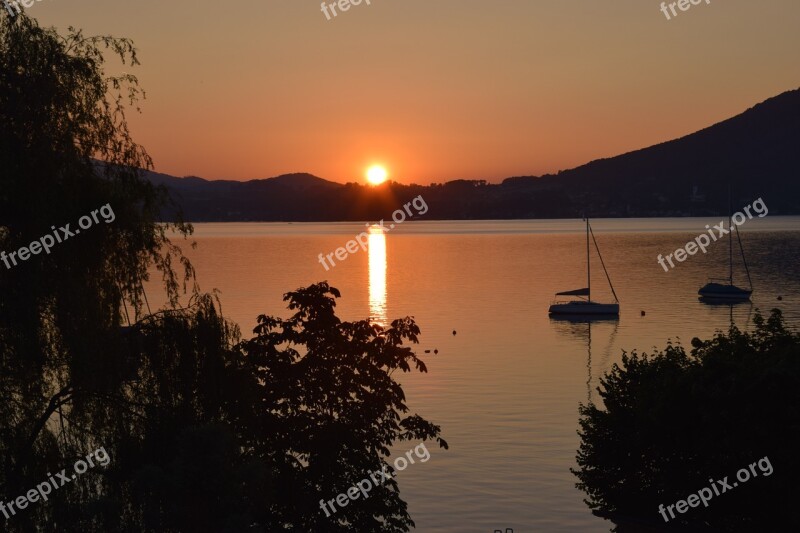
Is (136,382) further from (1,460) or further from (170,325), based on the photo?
(1,460)

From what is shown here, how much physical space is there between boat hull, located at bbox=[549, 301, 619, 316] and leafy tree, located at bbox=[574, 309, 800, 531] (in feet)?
281

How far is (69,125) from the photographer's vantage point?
22.9 m

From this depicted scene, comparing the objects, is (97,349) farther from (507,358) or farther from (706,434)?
(507,358)

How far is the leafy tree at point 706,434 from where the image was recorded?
29922 mm

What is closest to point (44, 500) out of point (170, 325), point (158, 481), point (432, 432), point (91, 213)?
point (158, 481)

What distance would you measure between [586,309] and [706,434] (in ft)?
307

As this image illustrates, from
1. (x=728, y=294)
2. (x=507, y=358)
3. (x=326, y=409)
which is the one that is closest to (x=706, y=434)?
(x=326, y=409)

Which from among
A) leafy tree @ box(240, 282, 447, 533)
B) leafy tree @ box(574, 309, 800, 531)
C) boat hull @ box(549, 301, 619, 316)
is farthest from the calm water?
leafy tree @ box(240, 282, 447, 533)

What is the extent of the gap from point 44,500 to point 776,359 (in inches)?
875

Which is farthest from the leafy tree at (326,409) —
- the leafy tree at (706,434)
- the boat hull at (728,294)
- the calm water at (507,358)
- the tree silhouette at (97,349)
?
the boat hull at (728,294)

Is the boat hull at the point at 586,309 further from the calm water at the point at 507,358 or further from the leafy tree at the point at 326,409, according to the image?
the leafy tree at the point at 326,409

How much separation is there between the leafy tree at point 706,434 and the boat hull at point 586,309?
85.8 metres

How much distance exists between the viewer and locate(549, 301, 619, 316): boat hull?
12369 cm

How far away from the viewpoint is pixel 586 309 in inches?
4892
